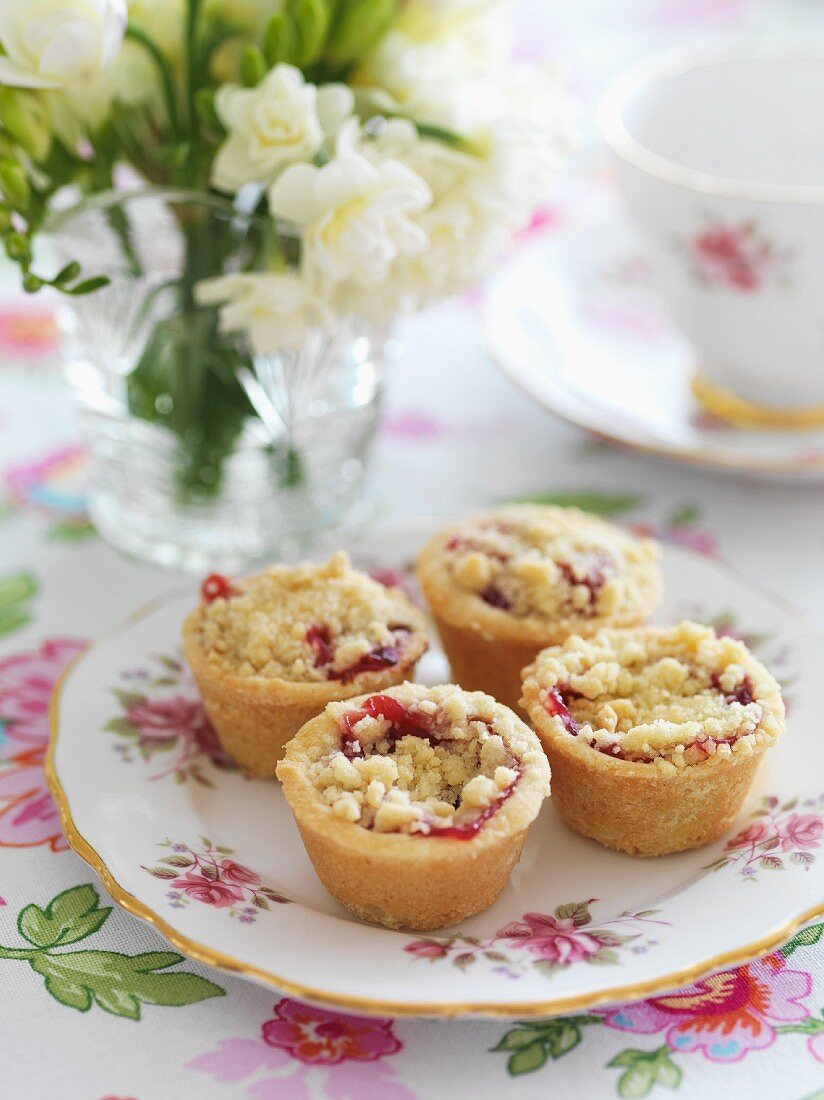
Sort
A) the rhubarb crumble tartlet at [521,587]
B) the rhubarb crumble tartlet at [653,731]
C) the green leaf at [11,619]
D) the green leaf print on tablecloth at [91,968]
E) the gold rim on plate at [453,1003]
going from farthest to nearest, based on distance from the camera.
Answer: the green leaf at [11,619]
the rhubarb crumble tartlet at [521,587]
the rhubarb crumble tartlet at [653,731]
the green leaf print on tablecloth at [91,968]
the gold rim on plate at [453,1003]

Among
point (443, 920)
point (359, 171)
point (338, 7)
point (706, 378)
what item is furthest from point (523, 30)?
point (443, 920)

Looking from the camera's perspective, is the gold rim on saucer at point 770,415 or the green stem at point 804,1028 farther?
the gold rim on saucer at point 770,415

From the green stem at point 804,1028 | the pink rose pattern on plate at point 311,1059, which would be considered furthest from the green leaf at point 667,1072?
the pink rose pattern on plate at point 311,1059

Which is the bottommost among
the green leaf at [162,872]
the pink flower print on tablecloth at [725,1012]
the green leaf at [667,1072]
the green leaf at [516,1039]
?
the green leaf at [162,872]

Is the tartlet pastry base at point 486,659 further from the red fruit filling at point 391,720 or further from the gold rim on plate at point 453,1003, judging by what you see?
the gold rim on plate at point 453,1003

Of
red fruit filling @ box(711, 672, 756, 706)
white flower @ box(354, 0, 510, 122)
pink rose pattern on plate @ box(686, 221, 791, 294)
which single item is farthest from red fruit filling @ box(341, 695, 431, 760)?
pink rose pattern on plate @ box(686, 221, 791, 294)

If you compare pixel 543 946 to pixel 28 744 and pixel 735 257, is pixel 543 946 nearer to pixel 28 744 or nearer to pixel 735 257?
pixel 28 744

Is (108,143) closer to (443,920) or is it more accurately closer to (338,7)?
(338,7)
